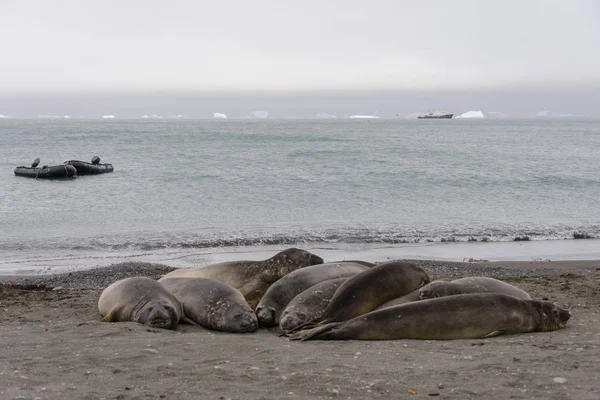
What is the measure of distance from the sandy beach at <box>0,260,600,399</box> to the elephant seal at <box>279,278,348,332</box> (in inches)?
9.6

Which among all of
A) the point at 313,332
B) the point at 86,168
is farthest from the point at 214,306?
the point at 86,168

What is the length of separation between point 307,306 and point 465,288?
5.61ft

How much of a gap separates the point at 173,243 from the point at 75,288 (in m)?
5.34

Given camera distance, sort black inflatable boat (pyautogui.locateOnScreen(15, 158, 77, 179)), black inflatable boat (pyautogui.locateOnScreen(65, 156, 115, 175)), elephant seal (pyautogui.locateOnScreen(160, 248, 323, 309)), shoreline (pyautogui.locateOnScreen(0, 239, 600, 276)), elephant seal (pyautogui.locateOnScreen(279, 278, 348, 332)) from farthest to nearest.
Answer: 1. black inflatable boat (pyautogui.locateOnScreen(65, 156, 115, 175))
2. black inflatable boat (pyautogui.locateOnScreen(15, 158, 77, 179))
3. shoreline (pyautogui.locateOnScreen(0, 239, 600, 276))
4. elephant seal (pyautogui.locateOnScreen(160, 248, 323, 309))
5. elephant seal (pyautogui.locateOnScreen(279, 278, 348, 332))

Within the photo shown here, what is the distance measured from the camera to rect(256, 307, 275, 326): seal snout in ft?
24.8

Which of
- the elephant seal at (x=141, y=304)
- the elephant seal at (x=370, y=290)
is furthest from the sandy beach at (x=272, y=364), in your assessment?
the elephant seal at (x=370, y=290)

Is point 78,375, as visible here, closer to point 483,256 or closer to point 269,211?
point 483,256

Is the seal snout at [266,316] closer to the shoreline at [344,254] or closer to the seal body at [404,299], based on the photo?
the seal body at [404,299]

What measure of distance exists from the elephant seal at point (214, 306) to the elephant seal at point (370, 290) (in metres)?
0.74

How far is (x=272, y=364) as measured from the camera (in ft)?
17.8

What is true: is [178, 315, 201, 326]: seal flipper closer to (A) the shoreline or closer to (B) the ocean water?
(A) the shoreline

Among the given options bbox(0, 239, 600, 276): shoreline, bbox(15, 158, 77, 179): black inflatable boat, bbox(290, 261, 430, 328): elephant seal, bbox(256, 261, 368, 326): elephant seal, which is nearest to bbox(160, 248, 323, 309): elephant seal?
bbox(256, 261, 368, 326): elephant seal

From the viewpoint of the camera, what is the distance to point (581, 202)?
940 inches

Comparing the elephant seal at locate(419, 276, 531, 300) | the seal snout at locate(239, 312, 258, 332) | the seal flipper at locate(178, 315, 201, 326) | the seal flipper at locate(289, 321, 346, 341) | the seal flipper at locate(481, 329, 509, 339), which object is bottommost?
the seal flipper at locate(178, 315, 201, 326)
